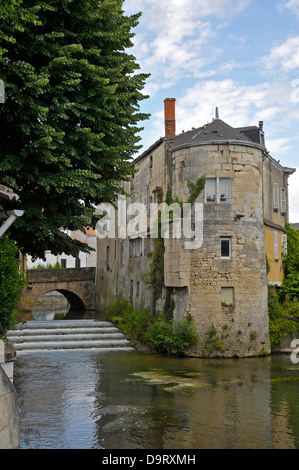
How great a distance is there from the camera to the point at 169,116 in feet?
79.2

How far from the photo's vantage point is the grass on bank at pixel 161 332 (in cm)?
1869

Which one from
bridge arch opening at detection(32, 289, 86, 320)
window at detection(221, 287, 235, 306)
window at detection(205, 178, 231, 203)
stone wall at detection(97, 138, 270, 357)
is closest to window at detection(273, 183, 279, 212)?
stone wall at detection(97, 138, 270, 357)

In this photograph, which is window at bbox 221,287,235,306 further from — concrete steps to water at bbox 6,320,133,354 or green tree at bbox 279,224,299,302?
green tree at bbox 279,224,299,302

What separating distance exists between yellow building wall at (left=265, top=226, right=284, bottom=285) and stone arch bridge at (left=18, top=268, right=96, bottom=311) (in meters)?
17.4

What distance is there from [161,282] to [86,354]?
4.45 m

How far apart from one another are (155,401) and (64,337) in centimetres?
970

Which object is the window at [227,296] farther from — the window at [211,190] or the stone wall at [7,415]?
the stone wall at [7,415]

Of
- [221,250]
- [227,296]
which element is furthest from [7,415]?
[221,250]

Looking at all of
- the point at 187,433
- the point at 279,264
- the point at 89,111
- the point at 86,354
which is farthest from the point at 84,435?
the point at 279,264

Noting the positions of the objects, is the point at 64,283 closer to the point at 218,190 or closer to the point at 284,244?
the point at 284,244

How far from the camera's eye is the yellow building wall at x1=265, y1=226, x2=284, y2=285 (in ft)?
73.6

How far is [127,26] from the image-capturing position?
40.9 ft

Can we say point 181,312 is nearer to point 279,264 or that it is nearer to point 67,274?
point 279,264

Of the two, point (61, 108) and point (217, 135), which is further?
point (217, 135)
